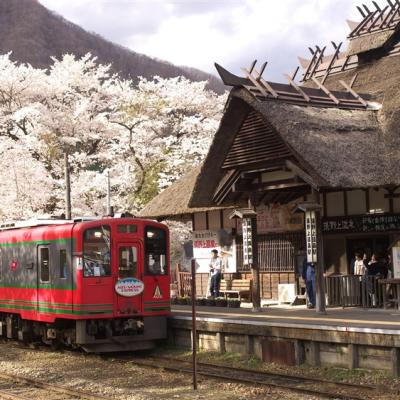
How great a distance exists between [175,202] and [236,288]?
12.7ft

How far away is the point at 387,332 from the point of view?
36.1ft

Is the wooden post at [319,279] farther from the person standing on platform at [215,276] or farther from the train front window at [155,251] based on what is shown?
the person standing on platform at [215,276]

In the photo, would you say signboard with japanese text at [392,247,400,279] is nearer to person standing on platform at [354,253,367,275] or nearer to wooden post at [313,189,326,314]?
person standing on platform at [354,253,367,275]

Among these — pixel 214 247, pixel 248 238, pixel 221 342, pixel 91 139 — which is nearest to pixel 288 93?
pixel 248 238

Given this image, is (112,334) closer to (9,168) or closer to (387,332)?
(387,332)

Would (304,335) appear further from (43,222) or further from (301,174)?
(43,222)

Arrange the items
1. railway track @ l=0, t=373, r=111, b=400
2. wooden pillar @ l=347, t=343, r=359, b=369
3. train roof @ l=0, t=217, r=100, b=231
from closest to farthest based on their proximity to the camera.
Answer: railway track @ l=0, t=373, r=111, b=400, wooden pillar @ l=347, t=343, r=359, b=369, train roof @ l=0, t=217, r=100, b=231

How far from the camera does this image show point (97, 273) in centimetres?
1434

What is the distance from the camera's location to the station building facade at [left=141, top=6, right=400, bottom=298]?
15.5 m

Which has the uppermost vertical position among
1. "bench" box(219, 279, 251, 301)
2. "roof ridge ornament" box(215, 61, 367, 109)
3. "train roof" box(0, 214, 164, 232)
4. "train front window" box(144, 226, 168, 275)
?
"roof ridge ornament" box(215, 61, 367, 109)

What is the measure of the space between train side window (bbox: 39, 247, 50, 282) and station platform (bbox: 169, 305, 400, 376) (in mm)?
2862

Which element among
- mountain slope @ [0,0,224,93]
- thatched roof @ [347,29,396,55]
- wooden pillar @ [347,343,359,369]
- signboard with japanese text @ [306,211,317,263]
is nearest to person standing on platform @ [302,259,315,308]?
signboard with japanese text @ [306,211,317,263]

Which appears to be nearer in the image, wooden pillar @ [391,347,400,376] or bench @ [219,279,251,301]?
wooden pillar @ [391,347,400,376]

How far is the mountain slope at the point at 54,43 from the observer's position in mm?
117188
